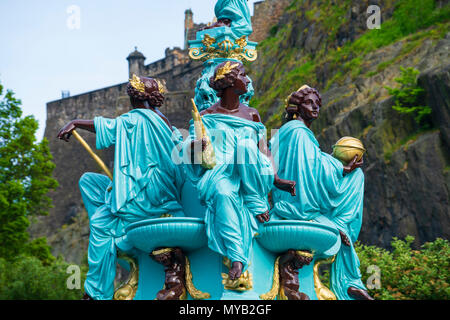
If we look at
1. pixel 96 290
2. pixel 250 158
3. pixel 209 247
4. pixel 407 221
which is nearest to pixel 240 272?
pixel 209 247

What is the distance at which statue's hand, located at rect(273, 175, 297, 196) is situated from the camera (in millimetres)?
9016

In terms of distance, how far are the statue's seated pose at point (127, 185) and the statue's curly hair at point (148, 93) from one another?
27cm

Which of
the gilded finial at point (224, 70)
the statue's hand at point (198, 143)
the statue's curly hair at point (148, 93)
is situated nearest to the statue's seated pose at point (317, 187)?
the gilded finial at point (224, 70)

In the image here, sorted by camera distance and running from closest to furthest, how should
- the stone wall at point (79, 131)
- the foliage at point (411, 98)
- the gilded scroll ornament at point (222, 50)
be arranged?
the gilded scroll ornament at point (222, 50) < the foliage at point (411, 98) < the stone wall at point (79, 131)

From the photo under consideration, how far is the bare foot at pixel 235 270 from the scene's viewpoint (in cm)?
841

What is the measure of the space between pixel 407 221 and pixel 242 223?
57.4ft

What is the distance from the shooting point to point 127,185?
9641 mm

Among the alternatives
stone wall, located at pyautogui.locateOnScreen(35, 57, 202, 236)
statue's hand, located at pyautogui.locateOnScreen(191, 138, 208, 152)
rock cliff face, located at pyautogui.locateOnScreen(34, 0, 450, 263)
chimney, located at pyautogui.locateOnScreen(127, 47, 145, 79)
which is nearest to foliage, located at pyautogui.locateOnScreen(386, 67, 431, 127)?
rock cliff face, located at pyautogui.locateOnScreen(34, 0, 450, 263)

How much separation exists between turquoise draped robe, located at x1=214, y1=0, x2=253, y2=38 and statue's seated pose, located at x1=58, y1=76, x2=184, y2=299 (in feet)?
7.42

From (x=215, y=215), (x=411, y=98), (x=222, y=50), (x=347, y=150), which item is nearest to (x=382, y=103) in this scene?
(x=411, y=98)

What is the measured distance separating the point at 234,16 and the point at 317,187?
3391 millimetres

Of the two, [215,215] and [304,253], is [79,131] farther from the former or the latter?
[215,215]

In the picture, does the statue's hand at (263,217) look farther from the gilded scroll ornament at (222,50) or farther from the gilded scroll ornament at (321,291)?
the gilded scroll ornament at (222,50)

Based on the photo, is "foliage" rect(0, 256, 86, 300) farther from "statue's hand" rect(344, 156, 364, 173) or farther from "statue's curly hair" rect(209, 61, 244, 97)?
"statue's curly hair" rect(209, 61, 244, 97)
